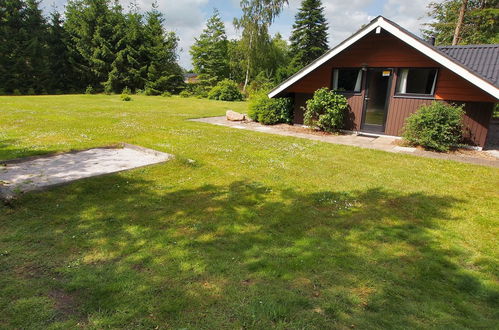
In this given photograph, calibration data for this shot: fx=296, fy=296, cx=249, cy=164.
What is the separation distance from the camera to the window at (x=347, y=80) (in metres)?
11.6

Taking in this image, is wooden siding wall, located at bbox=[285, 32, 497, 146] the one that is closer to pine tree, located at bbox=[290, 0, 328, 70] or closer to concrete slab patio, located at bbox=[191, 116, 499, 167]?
concrete slab patio, located at bbox=[191, 116, 499, 167]

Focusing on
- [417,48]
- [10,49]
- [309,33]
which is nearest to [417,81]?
[417,48]

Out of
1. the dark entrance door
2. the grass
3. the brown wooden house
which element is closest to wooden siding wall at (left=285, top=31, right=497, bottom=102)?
the brown wooden house

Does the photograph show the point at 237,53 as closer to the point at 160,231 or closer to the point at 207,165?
the point at 207,165

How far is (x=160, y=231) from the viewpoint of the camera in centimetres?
389

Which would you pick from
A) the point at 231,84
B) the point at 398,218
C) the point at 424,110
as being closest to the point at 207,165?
the point at 398,218

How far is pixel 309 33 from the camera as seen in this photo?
39.0 meters

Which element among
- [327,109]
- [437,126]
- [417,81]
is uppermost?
[417,81]

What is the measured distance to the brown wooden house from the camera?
9383 millimetres

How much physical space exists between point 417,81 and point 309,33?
32.0 m

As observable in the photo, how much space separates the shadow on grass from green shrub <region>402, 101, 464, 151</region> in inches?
199

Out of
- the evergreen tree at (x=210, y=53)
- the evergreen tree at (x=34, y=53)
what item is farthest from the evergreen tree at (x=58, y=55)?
the evergreen tree at (x=210, y=53)

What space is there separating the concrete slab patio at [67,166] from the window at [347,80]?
26.3ft

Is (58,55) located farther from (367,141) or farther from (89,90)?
(367,141)
